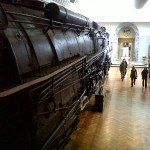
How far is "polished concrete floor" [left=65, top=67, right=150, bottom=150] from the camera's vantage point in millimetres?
5934

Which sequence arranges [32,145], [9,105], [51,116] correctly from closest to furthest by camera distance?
[9,105], [32,145], [51,116]

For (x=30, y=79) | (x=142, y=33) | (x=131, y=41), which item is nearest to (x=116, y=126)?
(x=30, y=79)

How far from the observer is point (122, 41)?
23297 mm

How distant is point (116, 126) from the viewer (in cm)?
716

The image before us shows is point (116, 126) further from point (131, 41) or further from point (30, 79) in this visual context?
point (131, 41)

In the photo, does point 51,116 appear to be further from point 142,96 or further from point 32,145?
point 142,96

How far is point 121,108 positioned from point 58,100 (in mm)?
5874

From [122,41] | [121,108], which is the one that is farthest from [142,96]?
[122,41]

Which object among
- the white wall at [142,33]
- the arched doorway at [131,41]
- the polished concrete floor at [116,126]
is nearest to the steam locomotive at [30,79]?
the polished concrete floor at [116,126]

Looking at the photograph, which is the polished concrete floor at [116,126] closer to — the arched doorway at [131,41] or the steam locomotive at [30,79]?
the steam locomotive at [30,79]

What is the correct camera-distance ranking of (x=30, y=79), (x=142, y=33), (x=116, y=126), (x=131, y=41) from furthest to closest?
(x=131, y=41)
(x=142, y=33)
(x=116, y=126)
(x=30, y=79)

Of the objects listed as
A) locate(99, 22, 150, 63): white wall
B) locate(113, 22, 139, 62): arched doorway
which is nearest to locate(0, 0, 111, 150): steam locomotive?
locate(99, 22, 150, 63): white wall

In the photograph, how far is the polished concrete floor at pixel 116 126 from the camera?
5.93m

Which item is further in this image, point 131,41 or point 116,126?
point 131,41
